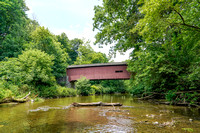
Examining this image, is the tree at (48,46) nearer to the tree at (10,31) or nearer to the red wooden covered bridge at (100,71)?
the red wooden covered bridge at (100,71)

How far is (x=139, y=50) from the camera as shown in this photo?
37.3 ft

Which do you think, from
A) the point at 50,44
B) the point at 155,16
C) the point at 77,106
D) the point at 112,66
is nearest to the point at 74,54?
the point at 50,44

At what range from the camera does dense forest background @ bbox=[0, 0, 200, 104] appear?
14.4 ft

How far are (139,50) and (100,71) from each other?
9.01 meters

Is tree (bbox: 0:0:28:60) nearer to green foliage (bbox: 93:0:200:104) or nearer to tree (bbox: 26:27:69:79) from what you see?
tree (bbox: 26:27:69:79)

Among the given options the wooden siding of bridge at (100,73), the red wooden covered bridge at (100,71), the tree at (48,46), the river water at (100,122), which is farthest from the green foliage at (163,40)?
the tree at (48,46)

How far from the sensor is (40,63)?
48.1 feet

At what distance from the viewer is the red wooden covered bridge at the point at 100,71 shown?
18656 millimetres

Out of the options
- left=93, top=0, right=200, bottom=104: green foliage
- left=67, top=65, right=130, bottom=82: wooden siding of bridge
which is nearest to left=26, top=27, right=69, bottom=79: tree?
left=67, top=65, right=130, bottom=82: wooden siding of bridge

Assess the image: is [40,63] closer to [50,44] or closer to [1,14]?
[50,44]

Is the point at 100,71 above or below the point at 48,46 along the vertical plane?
below

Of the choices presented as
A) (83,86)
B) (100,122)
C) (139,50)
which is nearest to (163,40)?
(139,50)

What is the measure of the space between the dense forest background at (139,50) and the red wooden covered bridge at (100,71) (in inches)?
63.8

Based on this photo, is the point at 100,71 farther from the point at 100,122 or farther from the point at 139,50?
the point at 100,122
